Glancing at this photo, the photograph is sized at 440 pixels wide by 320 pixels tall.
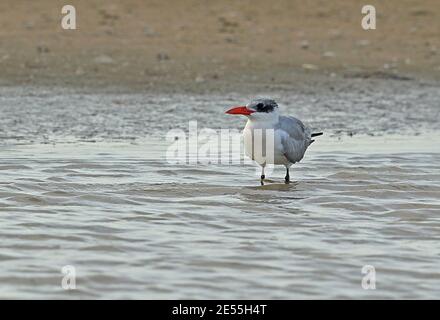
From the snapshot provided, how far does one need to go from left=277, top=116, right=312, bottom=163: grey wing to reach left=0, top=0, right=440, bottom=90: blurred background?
4567mm

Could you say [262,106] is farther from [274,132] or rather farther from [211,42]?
[211,42]

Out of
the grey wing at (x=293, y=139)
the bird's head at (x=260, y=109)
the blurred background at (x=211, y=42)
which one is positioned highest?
the blurred background at (x=211, y=42)

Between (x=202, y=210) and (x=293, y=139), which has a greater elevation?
(x=293, y=139)

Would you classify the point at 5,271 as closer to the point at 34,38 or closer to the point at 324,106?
the point at 324,106

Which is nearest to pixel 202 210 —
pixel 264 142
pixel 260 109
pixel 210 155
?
pixel 264 142

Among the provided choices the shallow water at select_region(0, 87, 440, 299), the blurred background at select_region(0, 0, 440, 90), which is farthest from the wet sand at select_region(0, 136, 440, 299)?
the blurred background at select_region(0, 0, 440, 90)

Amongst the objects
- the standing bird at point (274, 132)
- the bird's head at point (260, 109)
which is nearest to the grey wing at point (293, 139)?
the standing bird at point (274, 132)

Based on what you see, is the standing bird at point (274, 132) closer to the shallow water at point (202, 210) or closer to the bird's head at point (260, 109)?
the bird's head at point (260, 109)

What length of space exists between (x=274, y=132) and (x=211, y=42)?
6.64 m

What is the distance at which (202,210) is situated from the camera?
31.1 feet

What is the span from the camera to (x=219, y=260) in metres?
7.92

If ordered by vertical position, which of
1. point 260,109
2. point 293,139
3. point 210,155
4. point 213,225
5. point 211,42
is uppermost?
point 211,42

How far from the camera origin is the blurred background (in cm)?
1584

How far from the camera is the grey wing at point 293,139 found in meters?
10.7
